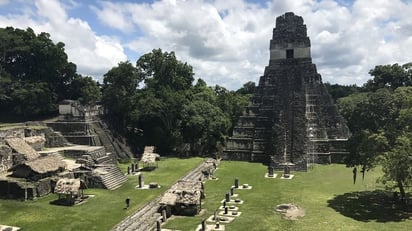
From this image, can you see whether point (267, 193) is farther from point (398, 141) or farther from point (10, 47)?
point (10, 47)

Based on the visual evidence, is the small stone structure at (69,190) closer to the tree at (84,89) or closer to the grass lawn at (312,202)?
the grass lawn at (312,202)

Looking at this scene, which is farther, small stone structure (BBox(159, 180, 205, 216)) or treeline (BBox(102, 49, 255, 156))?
treeline (BBox(102, 49, 255, 156))

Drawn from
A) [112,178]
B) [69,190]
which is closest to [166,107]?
[112,178]

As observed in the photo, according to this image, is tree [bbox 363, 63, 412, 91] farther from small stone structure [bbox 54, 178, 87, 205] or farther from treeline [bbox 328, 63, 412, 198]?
small stone structure [bbox 54, 178, 87, 205]

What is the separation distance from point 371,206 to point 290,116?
56.1ft

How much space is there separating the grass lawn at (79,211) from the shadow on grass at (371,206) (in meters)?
13.0

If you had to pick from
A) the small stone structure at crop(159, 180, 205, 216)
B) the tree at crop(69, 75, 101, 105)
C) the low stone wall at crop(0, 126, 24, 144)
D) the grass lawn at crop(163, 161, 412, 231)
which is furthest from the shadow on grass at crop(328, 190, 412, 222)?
the tree at crop(69, 75, 101, 105)

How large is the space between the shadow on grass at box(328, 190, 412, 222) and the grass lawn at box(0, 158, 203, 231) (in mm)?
13040

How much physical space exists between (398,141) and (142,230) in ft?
51.0

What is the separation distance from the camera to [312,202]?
25062mm

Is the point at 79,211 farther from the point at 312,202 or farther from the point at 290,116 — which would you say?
the point at 290,116

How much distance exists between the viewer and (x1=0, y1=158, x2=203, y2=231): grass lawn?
68.6 feet

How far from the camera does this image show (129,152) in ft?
144

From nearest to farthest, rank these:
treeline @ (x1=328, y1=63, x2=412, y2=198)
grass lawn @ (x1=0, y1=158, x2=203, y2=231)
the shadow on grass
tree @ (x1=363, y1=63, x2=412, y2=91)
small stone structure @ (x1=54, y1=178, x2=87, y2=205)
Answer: treeline @ (x1=328, y1=63, x2=412, y2=198), grass lawn @ (x1=0, y1=158, x2=203, y2=231), the shadow on grass, small stone structure @ (x1=54, y1=178, x2=87, y2=205), tree @ (x1=363, y1=63, x2=412, y2=91)
